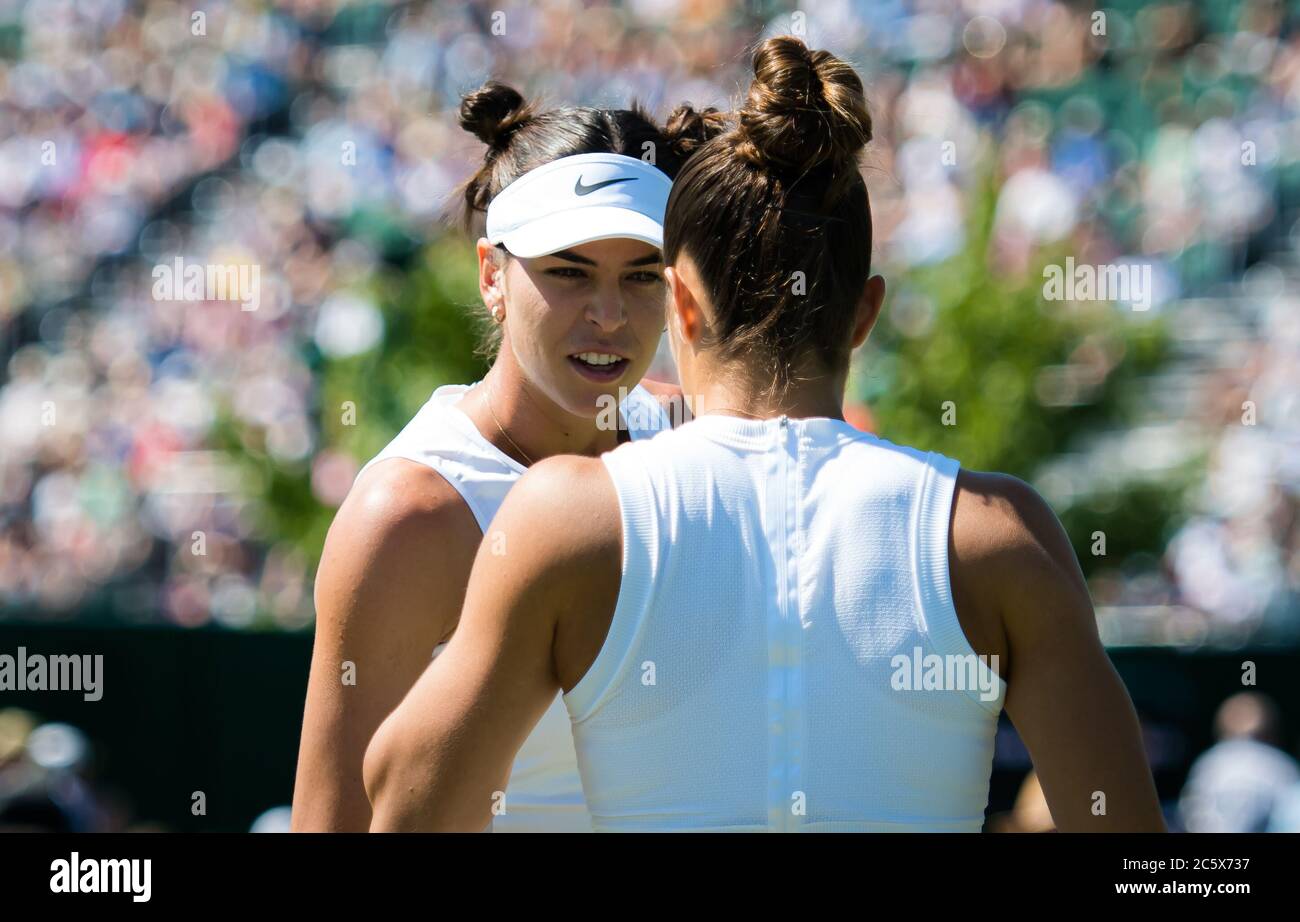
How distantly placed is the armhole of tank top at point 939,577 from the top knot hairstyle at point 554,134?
1036mm

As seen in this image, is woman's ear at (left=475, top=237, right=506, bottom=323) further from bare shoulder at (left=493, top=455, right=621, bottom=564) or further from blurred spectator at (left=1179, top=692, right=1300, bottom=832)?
blurred spectator at (left=1179, top=692, right=1300, bottom=832)

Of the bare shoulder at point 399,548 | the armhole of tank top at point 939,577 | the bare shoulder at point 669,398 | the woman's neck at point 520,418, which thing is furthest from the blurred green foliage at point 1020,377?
the armhole of tank top at point 939,577

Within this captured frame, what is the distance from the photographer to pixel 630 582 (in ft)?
5.02

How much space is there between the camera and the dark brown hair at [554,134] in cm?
252

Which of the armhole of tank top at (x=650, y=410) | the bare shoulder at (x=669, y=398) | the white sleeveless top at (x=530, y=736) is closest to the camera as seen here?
the white sleeveless top at (x=530, y=736)

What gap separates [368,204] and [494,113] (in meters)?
6.99

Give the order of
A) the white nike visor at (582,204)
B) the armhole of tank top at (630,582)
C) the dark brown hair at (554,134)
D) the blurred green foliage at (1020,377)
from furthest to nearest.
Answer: the blurred green foliage at (1020,377), the dark brown hair at (554,134), the white nike visor at (582,204), the armhole of tank top at (630,582)

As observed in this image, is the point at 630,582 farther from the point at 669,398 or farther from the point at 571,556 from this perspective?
A: the point at 669,398

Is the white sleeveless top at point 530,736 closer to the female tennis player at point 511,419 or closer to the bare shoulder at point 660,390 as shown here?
the female tennis player at point 511,419

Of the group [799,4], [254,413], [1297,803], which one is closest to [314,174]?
[254,413]

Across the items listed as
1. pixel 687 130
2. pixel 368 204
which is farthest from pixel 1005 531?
pixel 368 204

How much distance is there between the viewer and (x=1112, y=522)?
22.3ft

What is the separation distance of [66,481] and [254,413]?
1606 mm

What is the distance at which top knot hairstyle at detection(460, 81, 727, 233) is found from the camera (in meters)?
2.52
